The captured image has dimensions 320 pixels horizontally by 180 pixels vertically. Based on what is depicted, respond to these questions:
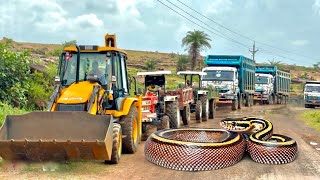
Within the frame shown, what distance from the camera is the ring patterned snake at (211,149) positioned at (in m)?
8.57

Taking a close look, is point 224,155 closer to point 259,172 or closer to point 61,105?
point 259,172

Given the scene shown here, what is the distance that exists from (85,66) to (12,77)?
6.37 metres

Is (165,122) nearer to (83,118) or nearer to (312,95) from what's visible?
(83,118)

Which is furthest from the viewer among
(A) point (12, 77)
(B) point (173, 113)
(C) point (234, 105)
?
(C) point (234, 105)

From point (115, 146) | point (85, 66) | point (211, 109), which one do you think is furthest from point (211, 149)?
point (211, 109)

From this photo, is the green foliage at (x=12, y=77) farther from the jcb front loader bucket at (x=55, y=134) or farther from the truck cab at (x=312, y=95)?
the truck cab at (x=312, y=95)

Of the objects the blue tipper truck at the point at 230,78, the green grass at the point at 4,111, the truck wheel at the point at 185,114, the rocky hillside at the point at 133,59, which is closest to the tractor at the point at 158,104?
the truck wheel at the point at 185,114

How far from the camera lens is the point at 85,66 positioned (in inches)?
390

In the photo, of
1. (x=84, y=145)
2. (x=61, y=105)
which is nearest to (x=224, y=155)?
(x=84, y=145)

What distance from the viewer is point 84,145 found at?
760cm

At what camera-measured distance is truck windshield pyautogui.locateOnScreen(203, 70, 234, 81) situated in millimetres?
24897

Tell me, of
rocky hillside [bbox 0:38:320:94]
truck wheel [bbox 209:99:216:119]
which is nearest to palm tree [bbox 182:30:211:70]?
rocky hillside [bbox 0:38:320:94]

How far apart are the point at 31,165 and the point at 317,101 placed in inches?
1183

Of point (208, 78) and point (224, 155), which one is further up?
point (208, 78)
